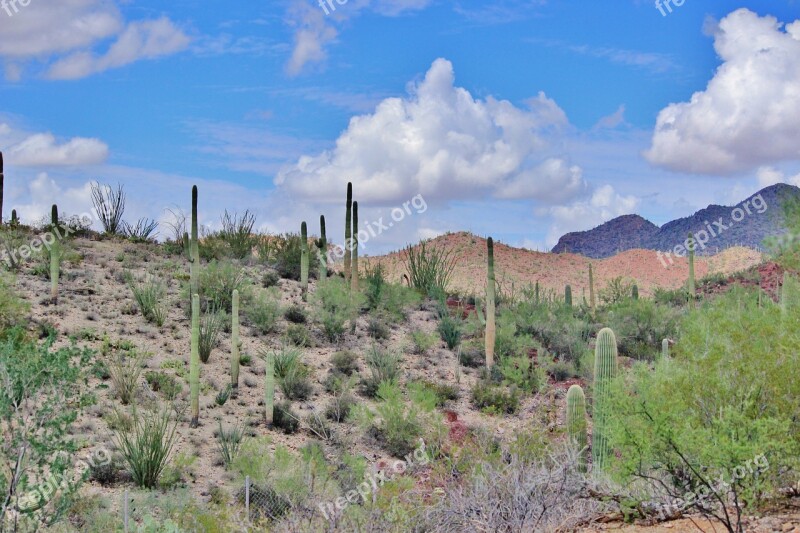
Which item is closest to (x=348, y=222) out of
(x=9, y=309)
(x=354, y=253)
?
(x=354, y=253)

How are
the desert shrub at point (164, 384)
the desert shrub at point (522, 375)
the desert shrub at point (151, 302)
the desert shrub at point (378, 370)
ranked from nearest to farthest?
the desert shrub at point (164, 384), the desert shrub at point (378, 370), the desert shrub at point (151, 302), the desert shrub at point (522, 375)

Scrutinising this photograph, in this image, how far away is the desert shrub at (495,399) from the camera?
1959 cm

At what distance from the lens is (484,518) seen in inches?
335

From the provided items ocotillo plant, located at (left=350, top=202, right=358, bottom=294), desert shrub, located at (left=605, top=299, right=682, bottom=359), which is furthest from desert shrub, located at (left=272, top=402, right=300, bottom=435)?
desert shrub, located at (left=605, top=299, right=682, bottom=359)

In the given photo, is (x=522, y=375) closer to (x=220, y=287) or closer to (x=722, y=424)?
(x=220, y=287)

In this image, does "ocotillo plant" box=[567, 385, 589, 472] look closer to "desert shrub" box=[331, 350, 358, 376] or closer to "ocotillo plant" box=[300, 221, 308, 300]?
"desert shrub" box=[331, 350, 358, 376]

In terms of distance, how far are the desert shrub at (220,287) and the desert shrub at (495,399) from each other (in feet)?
20.1

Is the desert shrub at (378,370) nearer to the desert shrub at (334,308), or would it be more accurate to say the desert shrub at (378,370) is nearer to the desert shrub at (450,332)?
the desert shrub at (334,308)

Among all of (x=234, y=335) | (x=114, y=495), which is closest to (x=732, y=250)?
(x=234, y=335)

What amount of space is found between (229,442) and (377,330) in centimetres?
811

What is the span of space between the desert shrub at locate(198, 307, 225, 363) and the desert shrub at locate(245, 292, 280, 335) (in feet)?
2.63

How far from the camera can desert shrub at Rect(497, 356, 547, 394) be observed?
2070 centimetres

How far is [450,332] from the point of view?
23.5 meters

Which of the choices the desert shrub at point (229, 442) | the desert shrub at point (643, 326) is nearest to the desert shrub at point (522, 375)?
the desert shrub at point (643, 326)
